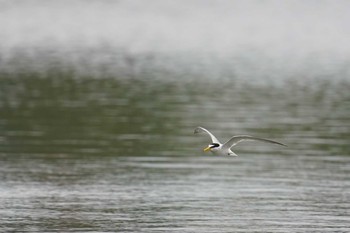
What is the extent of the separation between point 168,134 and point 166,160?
461 cm

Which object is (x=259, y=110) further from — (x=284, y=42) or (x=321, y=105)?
(x=284, y=42)

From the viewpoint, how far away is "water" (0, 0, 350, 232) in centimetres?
2616

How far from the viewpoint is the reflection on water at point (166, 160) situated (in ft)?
84.3

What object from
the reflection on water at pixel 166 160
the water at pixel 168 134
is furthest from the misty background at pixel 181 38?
the reflection on water at pixel 166 160

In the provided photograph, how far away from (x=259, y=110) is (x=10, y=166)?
15252 millimetres

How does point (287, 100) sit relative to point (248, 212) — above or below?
above

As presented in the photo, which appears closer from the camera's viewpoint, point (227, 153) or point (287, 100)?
point (227, 153)

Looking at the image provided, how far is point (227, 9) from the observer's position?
4141 inches

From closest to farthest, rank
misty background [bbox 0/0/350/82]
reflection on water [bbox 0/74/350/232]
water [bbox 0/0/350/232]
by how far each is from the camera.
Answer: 1. reflection on water [bbox 0/74/350/232]
2. water [bbox 0/0/350/232]
3. misty background [bbox 0/0/350/82]

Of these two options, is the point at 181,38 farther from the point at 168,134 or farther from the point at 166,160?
the point at 166,160

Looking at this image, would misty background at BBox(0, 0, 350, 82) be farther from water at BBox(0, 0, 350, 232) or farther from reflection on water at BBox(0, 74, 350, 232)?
reflection on water at BBox(0, 74, 350, 232)

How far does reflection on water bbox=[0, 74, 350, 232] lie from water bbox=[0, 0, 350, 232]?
2.0 inches

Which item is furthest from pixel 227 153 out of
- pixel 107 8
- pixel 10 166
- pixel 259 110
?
pixel 107 8

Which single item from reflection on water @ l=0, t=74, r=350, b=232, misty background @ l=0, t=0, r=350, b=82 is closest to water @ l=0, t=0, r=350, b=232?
reflection on water @ l=0, t=74, r=350, b=232
